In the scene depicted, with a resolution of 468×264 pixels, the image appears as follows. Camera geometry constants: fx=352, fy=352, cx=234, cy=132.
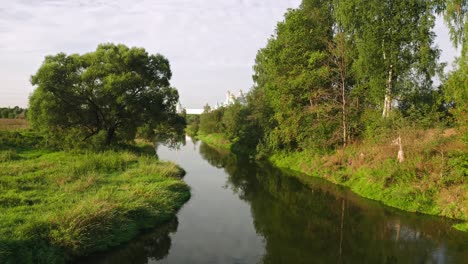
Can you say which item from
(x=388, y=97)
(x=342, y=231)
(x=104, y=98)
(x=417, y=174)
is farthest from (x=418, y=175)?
(x=104, y=98)

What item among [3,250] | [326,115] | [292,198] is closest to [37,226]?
[3,250]

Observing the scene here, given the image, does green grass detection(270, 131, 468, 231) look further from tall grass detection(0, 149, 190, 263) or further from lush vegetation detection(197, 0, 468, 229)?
tall grass detection(0, 149, 190, 263)

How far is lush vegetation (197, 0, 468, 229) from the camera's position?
67.3ft

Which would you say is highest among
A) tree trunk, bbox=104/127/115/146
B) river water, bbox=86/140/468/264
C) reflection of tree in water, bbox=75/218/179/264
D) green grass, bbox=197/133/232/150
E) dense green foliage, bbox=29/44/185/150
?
dense green foliage, bbox=29/44/185/150

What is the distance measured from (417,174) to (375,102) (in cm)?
905

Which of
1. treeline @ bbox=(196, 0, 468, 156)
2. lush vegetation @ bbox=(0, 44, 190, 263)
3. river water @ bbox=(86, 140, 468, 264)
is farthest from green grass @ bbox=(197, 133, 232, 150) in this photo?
river water @ bbox=(86, 140, 468, 264)

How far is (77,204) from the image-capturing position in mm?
→ 15922

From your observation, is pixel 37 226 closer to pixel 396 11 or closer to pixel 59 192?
pixel 59 192

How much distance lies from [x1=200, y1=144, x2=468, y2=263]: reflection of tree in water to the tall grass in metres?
5.76

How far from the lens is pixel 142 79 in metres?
34.3

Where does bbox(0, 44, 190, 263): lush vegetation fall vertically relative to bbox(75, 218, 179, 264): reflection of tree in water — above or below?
above

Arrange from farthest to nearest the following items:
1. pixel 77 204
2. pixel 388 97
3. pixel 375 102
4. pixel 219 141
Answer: pixel 219 141 → pixel 375 102 → pixel 388 97 → pixel 77 204

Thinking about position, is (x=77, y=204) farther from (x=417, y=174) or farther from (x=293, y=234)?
(x=417, y=174)

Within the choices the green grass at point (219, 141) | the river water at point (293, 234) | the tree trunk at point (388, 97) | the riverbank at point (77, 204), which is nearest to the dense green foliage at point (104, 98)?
the riverbank at point (77, 204)
